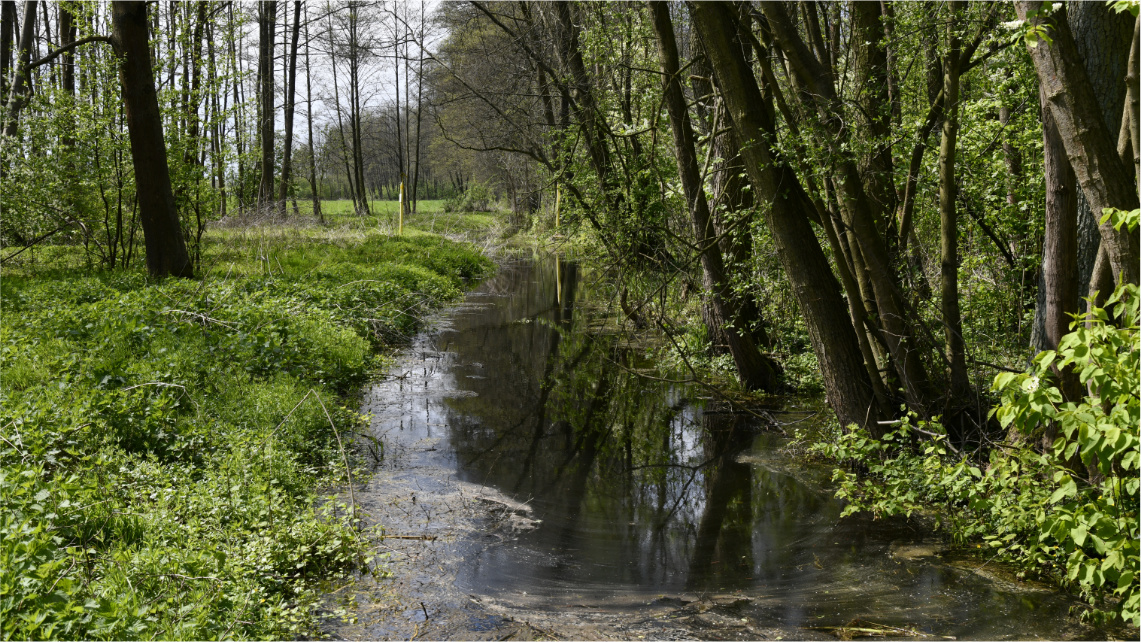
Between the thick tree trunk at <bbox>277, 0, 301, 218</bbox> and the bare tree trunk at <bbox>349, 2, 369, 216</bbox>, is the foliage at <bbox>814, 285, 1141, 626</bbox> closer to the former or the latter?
the thick tree trunk at <bbox>277, 0, 301, 218</bbox>

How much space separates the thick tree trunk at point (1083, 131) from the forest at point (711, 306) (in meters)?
0.02

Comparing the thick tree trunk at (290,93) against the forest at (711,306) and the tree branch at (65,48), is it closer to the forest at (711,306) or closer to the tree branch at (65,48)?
the forest at (711,306)

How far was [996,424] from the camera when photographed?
6113mm

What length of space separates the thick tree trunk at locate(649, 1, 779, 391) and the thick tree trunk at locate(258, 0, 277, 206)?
15656 millimetres

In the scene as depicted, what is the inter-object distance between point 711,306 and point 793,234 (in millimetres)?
3794

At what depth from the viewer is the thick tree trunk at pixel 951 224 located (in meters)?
5.33

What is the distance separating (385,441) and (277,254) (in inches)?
359

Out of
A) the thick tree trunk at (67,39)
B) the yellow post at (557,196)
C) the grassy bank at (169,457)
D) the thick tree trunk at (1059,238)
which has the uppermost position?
the thick tree trunk at (67,39)

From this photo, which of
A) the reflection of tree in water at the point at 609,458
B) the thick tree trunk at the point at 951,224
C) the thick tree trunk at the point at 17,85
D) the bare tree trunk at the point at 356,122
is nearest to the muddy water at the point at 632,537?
the reflection of tree in water at the point at 609,458

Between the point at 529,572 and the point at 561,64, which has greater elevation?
the point at 561,64

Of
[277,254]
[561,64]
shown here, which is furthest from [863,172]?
[277,254]

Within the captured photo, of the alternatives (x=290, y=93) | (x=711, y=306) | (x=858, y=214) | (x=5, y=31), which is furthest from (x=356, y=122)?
(x=858, y=214)

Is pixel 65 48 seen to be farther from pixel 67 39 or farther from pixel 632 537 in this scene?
pixel 632 537

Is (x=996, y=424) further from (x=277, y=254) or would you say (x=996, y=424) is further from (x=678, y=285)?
(x=277, y=254)
